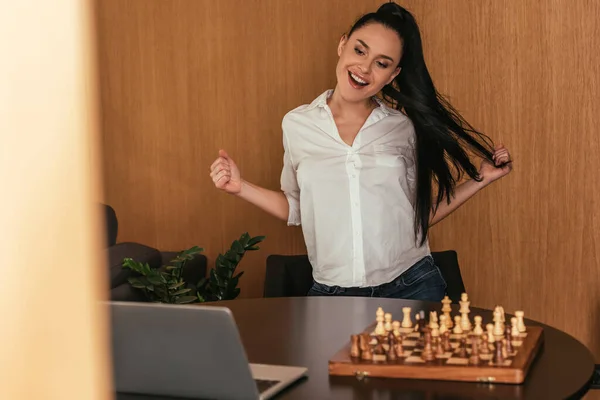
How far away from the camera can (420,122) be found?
301 cm

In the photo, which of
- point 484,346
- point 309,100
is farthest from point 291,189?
point 484,346

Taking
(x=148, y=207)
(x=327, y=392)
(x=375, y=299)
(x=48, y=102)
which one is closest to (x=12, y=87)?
(x=48, y=102)

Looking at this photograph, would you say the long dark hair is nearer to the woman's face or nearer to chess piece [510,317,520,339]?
the woman's face

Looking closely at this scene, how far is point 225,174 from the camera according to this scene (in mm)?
2645

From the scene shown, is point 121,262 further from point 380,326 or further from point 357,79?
point 380,326

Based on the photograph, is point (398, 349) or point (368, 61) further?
point (368, 61)

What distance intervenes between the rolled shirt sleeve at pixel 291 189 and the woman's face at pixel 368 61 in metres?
0.29

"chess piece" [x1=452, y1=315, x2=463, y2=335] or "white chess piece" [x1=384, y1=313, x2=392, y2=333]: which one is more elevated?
"white chess piece" [x1=384, y1=313, x2=392, y2=333]

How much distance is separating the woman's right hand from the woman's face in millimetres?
496

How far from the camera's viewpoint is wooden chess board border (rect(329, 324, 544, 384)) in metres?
1.48

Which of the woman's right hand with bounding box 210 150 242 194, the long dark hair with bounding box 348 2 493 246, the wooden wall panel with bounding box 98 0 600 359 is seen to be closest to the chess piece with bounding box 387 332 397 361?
the woman's right hand with bounding box 210 150 242 194

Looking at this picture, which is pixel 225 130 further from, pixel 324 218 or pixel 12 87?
pixel 12 87

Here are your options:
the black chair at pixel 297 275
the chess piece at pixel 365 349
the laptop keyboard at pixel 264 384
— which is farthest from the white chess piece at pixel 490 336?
the black chair at pixel 297 275

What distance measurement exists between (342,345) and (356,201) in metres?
1.13
